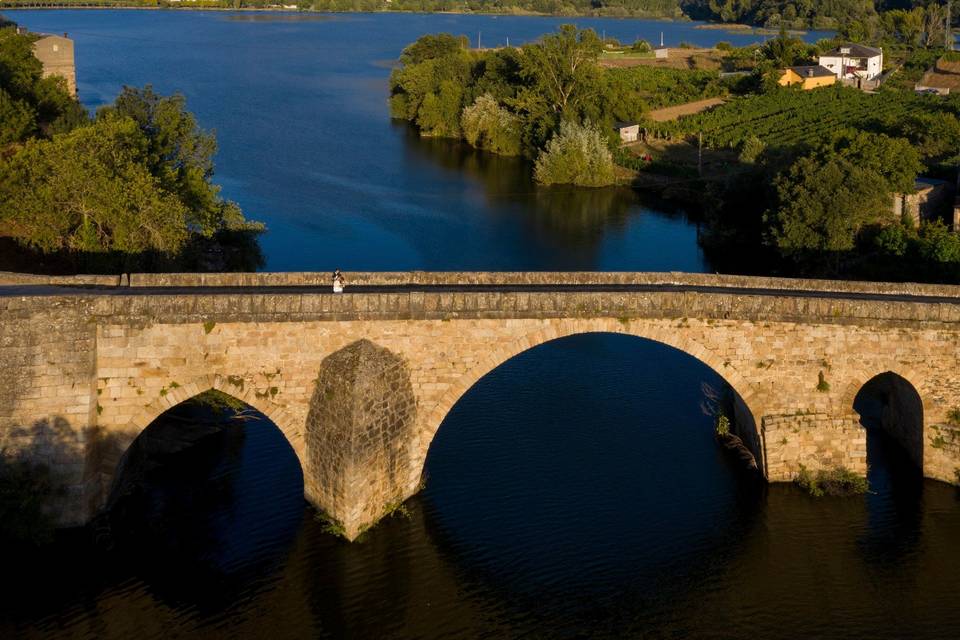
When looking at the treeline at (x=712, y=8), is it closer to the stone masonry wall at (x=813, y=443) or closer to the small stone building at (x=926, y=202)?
the small stone building at (x=926, y=202)

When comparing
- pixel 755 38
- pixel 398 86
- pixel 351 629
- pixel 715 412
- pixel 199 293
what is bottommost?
pixel 351 629

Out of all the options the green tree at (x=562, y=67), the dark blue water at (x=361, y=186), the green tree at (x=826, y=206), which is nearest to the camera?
the green tree at (x=826, y=206)

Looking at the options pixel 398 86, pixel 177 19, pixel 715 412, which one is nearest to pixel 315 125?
pixel 398 86

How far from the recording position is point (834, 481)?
21750mm

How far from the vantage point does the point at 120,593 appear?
18812mm

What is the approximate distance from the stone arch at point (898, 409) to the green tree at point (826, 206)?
1057 centimetres

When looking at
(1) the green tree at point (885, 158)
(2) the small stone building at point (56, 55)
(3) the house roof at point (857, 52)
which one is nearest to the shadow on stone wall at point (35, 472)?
(1) the green tree at point (885, 158)

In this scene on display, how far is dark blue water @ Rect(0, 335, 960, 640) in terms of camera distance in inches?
720

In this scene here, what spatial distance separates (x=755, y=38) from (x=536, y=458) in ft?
426

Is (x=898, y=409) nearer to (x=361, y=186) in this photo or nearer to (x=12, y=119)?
(x=12, y=119)

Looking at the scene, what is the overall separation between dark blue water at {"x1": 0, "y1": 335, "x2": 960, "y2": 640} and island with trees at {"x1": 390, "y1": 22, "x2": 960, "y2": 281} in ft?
44.2

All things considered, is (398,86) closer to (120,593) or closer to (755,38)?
(120,593)

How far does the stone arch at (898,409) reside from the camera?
21.9 m

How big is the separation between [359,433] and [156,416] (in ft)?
13.3
